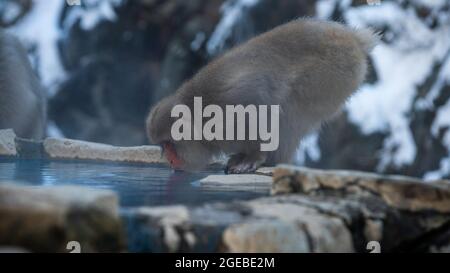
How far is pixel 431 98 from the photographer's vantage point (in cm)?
416

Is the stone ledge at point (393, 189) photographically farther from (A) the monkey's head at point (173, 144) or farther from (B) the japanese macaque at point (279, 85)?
(A) the monkey's head at point (173, 144)

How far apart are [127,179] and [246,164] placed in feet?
2.29

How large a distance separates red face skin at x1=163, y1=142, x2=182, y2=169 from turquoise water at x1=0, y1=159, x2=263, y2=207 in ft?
0.17

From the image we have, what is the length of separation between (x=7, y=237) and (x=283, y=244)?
0.64m

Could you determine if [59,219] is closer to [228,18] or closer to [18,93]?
[18,93]

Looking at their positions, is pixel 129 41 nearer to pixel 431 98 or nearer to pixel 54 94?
pixel 54 94

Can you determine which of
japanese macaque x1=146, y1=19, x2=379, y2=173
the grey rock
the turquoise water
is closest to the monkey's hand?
japanese macaque x1=146, y1=19, x2=379, y2=173

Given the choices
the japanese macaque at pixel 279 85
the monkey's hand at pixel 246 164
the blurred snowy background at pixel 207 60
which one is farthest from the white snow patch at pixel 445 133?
the monkey's hand at pixel 246 164

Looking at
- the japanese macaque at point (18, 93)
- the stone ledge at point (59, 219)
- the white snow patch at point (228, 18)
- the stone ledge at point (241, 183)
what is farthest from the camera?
the white snow patch at point (228, 18)

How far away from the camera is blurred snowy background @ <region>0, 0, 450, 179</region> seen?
3.77 m

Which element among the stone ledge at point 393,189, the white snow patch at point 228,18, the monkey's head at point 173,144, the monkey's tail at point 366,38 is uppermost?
the white snow patch at point 228,18

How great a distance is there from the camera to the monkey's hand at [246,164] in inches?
115

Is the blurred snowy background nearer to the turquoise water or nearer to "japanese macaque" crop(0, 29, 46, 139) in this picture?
"japanese macaque" crop(0, 29, 46, 139)
